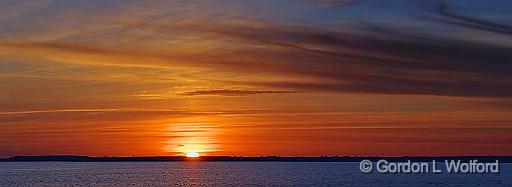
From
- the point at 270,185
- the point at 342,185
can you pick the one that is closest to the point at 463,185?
the point at 342,185

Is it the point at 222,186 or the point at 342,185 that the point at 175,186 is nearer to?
the point at 222,186

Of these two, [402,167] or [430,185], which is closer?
[402,167]

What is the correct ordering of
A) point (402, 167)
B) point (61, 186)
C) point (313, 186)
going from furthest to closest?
point (61, 186) → point (313, 186) → point (402, 167)

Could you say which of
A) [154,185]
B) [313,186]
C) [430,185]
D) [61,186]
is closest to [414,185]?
[430,185]

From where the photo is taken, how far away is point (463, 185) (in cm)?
12638

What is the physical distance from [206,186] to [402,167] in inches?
2163

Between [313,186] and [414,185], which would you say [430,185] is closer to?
[414,185]

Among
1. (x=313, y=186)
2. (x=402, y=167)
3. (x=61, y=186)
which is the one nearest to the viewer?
(x=402, y=167)

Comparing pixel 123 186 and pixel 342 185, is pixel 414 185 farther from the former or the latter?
pixel 123 186

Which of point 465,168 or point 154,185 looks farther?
point 154,185

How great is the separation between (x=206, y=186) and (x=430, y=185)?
30.4m

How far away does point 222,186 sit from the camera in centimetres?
11981

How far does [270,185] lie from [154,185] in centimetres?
1654

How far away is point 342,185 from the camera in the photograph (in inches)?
4697
